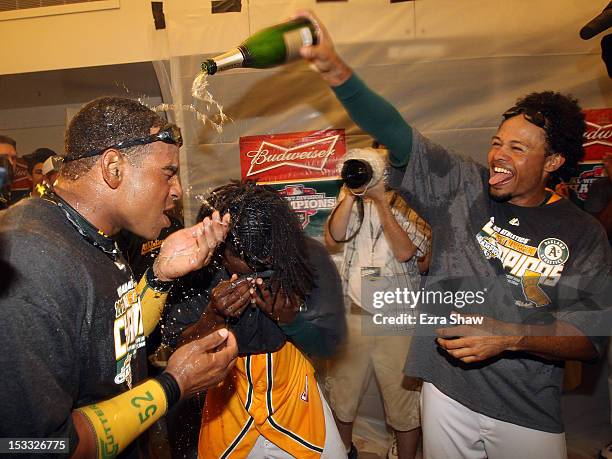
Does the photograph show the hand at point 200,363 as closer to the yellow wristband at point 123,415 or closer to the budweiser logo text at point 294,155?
the yellow wristband at point 123,415

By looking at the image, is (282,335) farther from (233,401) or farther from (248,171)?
(248,171)

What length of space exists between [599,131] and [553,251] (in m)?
1.12

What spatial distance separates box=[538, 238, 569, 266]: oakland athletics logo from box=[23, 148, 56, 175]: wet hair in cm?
200

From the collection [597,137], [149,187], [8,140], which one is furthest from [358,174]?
[8,140]

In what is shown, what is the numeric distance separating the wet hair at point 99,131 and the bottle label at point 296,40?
17.2 inches

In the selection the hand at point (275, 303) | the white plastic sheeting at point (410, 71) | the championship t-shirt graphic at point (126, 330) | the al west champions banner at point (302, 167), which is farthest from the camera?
the white plastic sheeting at point (410, 71)

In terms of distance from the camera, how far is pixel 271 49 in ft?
5.10

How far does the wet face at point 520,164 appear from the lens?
1585 millimetres

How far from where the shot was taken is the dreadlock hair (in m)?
1.62

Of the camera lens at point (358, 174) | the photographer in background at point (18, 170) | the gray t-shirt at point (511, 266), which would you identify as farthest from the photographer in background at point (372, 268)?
the photographer in background at point (18, 170)

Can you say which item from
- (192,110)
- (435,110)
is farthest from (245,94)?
(435,110)

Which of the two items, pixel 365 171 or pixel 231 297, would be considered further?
pixel 365 171

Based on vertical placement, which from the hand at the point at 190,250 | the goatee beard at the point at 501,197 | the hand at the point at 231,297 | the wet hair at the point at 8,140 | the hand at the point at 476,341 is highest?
the wet hair at the point at 8,140

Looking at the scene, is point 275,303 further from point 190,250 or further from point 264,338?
point 190,250
